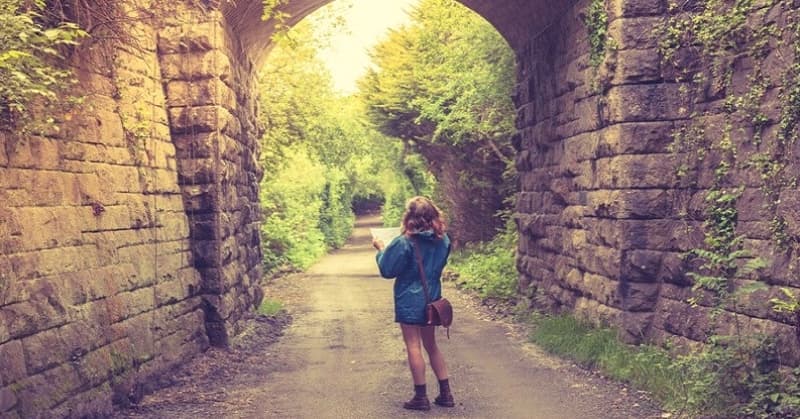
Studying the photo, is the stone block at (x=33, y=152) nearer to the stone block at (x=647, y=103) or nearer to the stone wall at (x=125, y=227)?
the stone wall at (x=125, y=227)

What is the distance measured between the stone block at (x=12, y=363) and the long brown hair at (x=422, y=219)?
2699 millimetres

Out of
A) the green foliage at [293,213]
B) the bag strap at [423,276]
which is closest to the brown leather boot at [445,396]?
the bag strap at [423,276]

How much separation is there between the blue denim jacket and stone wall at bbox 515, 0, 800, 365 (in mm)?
2029

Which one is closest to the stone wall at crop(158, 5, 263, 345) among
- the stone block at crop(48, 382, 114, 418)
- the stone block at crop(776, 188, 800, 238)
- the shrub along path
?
the shrub along path

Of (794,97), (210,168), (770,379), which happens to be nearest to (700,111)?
A: (794,97)

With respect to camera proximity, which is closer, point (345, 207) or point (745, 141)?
point (745, 141)

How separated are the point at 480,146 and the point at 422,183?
33.4 ft

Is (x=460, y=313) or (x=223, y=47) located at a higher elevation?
(x=223, y=47)

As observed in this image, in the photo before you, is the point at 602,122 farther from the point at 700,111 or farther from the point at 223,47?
the point at 223,47

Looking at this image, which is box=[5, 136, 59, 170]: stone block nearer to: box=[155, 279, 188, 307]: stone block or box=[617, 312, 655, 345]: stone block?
box=[155, 279, 188, 307]: stone block

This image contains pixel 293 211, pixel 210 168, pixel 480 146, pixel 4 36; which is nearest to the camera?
pixel 4 36

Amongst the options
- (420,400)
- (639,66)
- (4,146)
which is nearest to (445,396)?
(420,400)

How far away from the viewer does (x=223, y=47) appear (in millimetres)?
7988

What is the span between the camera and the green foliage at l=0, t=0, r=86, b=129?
4.19 meters
